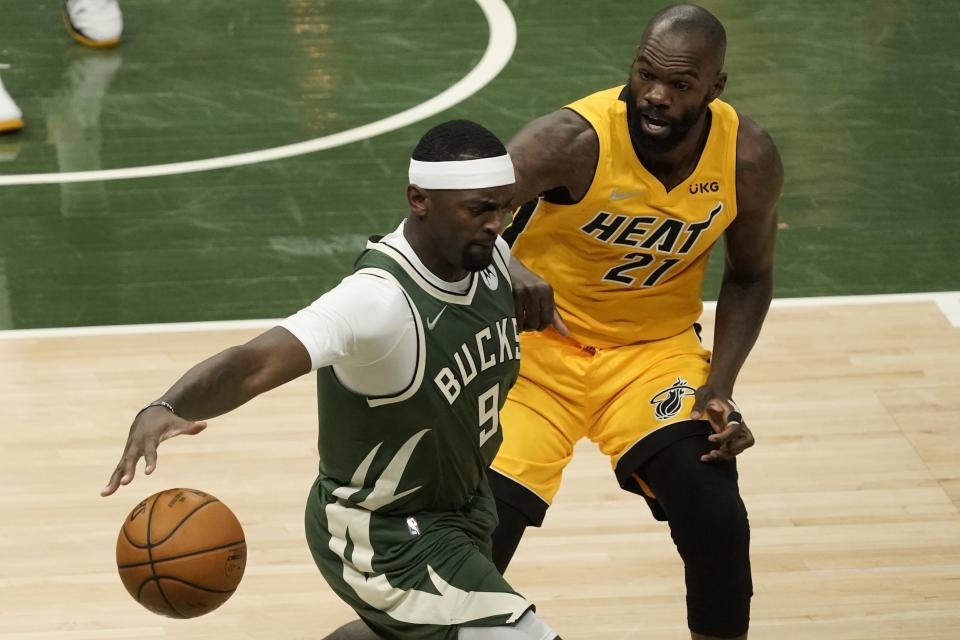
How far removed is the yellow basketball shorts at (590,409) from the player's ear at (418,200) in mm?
1014

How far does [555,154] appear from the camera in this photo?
435cm

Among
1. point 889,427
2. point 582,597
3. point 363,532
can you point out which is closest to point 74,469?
point 582,597

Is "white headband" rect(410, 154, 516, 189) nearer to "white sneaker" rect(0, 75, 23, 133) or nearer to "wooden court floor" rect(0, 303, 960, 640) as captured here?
"wooden court floor" rect(0, 303, 960, 640)

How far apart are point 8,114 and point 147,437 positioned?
20.7 ft

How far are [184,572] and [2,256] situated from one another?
14.3ft

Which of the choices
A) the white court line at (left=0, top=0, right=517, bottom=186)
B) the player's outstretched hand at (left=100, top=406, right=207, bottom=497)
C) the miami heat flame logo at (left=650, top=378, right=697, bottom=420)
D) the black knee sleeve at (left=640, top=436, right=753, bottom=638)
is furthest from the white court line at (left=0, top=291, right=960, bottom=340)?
the player's outstretched hand at (left=100, top=406, right=207, bottom=497)

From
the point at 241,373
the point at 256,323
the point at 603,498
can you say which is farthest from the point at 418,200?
the point at 256,323

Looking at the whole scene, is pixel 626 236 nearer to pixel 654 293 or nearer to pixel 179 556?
pixel 654 293

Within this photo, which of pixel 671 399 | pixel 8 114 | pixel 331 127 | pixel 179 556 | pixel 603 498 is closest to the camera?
pixel 179 556

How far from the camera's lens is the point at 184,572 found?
12.5ft

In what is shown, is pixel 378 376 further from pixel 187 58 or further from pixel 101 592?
pixel 187 58

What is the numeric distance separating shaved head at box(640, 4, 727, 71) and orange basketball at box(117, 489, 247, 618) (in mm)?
1746

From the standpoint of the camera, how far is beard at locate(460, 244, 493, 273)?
3643 millimetres

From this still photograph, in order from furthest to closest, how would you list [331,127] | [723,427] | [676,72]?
[331,127] < [723,427] < [676,72]
